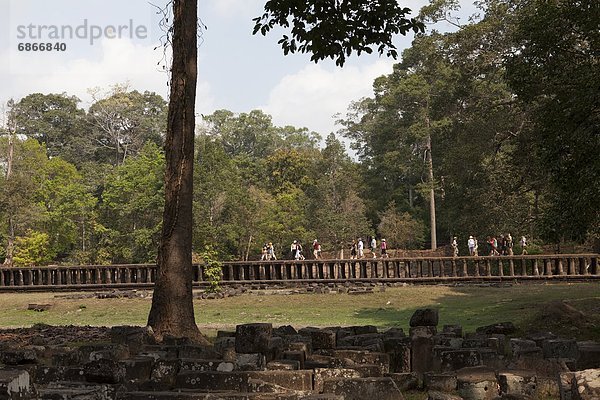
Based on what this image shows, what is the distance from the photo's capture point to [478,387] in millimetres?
6895

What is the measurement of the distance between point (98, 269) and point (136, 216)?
13193 mm

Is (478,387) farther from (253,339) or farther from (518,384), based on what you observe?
(253,339)

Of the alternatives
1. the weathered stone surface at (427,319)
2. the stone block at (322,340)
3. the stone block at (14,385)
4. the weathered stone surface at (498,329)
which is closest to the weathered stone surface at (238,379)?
the stone block at (14,385)

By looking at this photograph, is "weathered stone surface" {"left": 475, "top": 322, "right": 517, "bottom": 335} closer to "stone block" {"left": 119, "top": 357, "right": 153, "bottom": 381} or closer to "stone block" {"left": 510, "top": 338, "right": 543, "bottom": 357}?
"stone block" {"left": 510, "top": 338, "right": 543, "bottom": 357}

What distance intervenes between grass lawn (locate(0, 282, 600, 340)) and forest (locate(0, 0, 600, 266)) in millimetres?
2641

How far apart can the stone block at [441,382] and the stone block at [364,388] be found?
2.86 feet

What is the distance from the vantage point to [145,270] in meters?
31.0

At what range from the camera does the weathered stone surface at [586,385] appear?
18.7 ft

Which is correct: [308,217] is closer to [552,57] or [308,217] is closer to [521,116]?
[521,116]

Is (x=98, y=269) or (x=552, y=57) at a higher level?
(x=552, y=57)

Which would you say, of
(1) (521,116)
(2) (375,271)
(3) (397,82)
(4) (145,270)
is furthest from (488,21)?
(3) (397,82)

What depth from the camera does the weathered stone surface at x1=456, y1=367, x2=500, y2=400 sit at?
269 inches

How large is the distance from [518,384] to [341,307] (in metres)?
16.6

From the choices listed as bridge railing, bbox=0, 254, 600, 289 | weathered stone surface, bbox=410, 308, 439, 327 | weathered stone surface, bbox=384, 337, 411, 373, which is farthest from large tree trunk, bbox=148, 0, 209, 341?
bridge railing, bbox=0, 254, 600, 289
